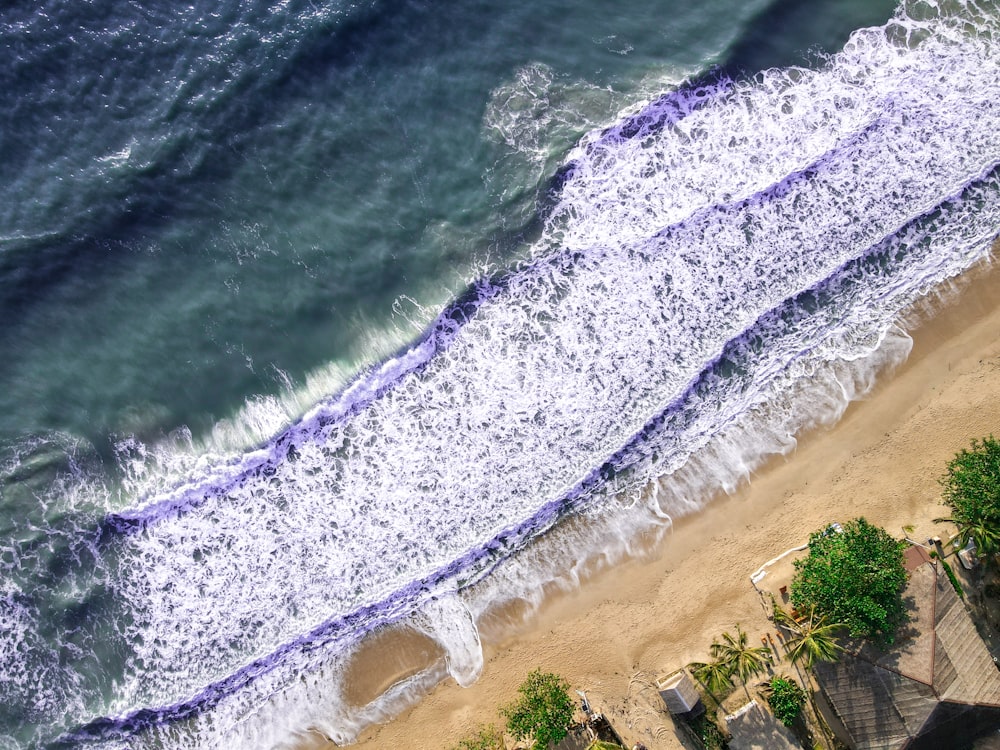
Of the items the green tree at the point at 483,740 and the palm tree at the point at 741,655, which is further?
the green tree at the point at 483,740

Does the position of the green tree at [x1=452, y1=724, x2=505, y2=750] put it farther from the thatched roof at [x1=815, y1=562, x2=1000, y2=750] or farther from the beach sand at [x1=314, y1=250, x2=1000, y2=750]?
the thatched roof at [x1=815, y1=562, x2=1000, y2=750]

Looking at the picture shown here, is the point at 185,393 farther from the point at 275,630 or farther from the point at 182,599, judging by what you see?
the point at 275,630

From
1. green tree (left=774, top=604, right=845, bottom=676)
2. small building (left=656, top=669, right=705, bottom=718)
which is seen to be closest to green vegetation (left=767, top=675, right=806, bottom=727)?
green tree (left=774, top=604, right=845, bottom=676)

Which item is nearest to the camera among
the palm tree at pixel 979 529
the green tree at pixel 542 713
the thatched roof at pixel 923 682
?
the thatched roof at pixel 923 682

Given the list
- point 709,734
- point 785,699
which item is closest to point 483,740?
point 709,734

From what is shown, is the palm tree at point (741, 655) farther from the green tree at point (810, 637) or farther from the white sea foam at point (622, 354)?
the white sea foam at point (622, 354)

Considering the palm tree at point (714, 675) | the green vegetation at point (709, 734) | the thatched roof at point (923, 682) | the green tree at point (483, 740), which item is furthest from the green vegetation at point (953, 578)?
A: the green tree at point (483, 740)
